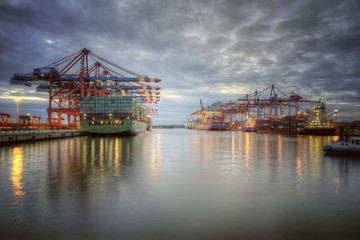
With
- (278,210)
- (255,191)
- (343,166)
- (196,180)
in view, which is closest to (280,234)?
(278,210)

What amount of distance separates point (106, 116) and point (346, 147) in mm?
67135

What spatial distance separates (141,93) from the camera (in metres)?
126

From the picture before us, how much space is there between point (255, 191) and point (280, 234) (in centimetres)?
561

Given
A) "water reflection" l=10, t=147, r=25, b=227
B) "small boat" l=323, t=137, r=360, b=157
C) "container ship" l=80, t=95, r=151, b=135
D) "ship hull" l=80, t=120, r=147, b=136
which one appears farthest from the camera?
"container ship" l=80, t=95, r=151, b=135

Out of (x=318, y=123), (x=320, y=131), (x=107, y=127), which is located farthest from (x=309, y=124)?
(x=107, y=127)

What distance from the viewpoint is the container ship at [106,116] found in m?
77.6

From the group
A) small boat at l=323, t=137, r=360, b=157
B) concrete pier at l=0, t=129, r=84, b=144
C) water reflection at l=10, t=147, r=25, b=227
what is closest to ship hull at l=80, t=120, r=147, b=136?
concrete pier at l=0, t=129, r=84, b=144

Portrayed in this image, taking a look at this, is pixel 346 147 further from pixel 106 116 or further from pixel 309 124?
pixel 309 124

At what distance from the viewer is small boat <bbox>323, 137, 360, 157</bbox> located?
2895 centimetres

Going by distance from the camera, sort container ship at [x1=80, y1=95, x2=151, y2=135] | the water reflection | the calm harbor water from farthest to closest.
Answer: container ship at [x1=80, y1=95, x2=151, y2=135] < the water reflection < the calm harbor water

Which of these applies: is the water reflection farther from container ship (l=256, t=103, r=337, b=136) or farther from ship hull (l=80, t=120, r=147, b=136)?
container ship (l=256, t=103, r=337, b=136)

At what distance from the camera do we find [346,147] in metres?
29.6

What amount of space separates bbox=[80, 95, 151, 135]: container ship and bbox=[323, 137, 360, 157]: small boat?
61.5 m

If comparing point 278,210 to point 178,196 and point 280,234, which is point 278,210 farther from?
point 178,196
